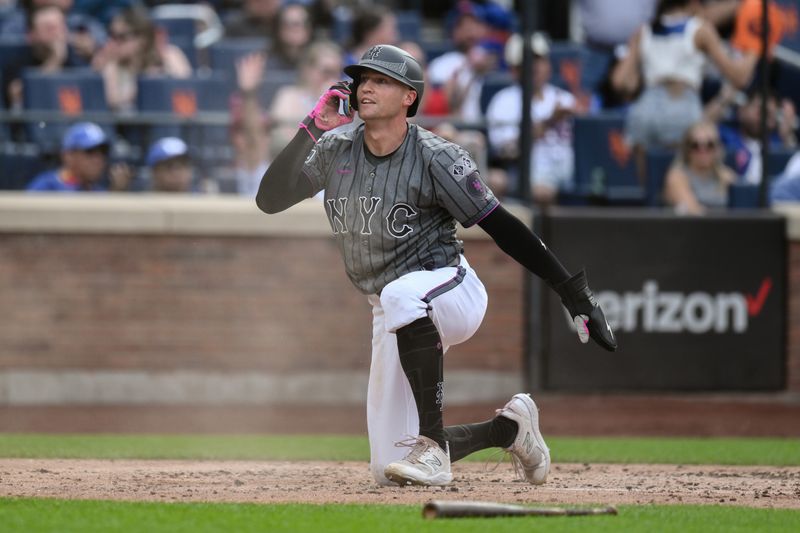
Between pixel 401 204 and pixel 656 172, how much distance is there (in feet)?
19.9

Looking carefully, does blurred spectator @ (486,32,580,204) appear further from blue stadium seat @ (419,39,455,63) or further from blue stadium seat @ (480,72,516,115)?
blue stadium seat @ (419,39,455,63)

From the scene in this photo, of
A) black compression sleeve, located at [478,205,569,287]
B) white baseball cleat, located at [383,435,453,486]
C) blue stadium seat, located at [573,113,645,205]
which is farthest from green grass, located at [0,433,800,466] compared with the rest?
blue stadium seat, located at [573,113,645,205]

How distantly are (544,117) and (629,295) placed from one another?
5.79 ft

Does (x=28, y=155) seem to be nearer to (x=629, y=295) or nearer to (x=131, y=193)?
Answer: (x=131, y=193)

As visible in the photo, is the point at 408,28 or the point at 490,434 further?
the point at 408,28

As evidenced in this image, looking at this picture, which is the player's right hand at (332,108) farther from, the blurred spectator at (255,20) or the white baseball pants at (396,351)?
the blurred spectator at (255,20)

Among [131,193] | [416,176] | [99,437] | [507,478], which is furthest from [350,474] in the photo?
[131,193]

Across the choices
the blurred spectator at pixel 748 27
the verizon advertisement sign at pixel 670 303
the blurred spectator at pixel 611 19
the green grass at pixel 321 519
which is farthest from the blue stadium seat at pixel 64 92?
the green grass at pixel 321 519

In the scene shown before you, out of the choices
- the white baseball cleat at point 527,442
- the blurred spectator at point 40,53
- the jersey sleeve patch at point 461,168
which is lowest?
the white baseball cleat at point 527,442

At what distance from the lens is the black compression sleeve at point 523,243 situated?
18.7 feet

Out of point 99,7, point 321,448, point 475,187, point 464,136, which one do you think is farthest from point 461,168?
point 99,7

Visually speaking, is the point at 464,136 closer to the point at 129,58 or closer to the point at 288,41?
the point at 288,41

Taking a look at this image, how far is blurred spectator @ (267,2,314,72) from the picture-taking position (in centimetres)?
1209

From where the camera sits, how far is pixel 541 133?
1172 cm
